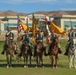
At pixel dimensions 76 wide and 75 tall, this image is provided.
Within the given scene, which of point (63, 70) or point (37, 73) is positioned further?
point (63, 70)

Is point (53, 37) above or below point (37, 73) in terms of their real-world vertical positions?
above

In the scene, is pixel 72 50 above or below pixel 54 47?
below

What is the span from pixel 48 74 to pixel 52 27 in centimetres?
749

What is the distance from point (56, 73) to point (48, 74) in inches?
25.3

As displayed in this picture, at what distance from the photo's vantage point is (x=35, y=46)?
2031 cm

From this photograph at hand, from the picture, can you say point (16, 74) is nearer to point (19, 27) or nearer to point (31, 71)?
point (31, 71)

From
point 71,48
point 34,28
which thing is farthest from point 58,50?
point 34,28

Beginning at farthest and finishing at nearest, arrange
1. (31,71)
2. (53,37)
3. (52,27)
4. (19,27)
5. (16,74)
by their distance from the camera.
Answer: (19,27) < (52,27) < (53,37) < (31,71) < (16,74)

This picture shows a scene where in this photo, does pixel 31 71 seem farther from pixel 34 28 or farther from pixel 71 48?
pixel 34 28

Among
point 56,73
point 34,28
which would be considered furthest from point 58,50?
point 34,28

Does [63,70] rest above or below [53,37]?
below

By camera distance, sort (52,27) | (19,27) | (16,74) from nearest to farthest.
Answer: (16,74)
(52,27)
(19,27)

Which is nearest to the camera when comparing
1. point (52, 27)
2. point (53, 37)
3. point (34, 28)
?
point (53, 37)

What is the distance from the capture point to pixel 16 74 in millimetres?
17562
